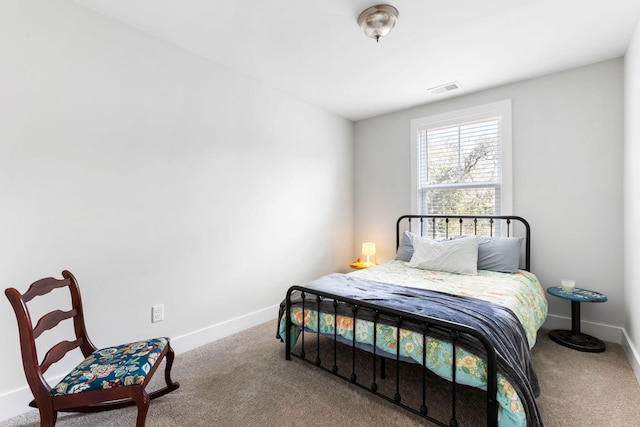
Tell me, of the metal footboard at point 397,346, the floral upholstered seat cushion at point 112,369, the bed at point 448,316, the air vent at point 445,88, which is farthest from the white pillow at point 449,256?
the floral upholstered seat cushion at point 112,369

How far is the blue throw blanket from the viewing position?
1.42m

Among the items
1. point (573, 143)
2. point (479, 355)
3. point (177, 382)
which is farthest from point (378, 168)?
point (177, 382)

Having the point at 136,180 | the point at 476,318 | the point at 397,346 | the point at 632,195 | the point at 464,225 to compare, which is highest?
the point at 136,180

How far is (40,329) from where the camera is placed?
1503 mm

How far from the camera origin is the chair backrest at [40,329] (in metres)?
1.37

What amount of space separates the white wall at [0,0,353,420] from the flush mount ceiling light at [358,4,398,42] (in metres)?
1.38

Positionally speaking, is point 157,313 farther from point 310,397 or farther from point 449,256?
point 449,256

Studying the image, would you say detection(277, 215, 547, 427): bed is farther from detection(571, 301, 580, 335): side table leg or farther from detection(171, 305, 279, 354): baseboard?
detection(171, 305, 279, 354): baseboard

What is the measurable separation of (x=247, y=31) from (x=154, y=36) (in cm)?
74

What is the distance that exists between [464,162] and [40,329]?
3.82m

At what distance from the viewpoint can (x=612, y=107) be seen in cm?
262

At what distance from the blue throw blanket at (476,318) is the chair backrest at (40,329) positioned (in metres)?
1.33

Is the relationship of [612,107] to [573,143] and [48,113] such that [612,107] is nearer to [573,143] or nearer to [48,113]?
[573,143]

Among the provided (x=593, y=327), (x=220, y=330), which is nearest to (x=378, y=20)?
(x=220, y=330)
